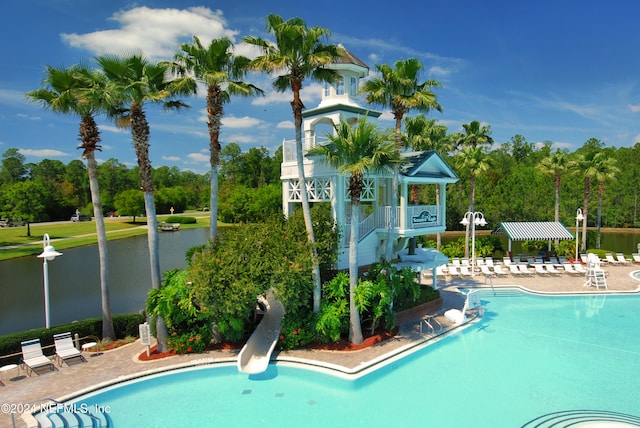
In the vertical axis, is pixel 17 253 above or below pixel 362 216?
below

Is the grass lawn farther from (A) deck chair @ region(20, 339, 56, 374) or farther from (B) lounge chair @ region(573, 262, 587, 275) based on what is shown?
(B) lounge chair @ region(573, 262, 587, 275)

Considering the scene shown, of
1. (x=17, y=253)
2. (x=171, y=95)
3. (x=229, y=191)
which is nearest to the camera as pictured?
(x=171, y=95)

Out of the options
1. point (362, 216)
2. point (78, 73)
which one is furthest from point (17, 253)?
point (362, 216)

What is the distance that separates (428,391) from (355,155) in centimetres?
753

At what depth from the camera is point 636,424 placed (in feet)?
30.6

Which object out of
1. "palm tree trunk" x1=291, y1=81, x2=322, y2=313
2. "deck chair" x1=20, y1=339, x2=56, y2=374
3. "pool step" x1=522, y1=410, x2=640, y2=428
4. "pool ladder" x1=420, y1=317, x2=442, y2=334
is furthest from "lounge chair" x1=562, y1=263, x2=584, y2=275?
"deck chair" x1=20, y1=339, x2=56, y2=374

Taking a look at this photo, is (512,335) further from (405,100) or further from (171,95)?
(171,95)

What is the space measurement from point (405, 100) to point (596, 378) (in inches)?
459

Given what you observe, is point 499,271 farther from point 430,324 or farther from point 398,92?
point 398,92

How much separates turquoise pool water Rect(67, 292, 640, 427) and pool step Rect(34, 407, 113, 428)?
31 centimetres

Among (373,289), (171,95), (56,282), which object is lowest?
(56,282)

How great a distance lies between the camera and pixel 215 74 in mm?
14031

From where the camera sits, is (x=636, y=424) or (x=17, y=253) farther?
(x=17, y=253)

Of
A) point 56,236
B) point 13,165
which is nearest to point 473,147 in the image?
point 56,236
